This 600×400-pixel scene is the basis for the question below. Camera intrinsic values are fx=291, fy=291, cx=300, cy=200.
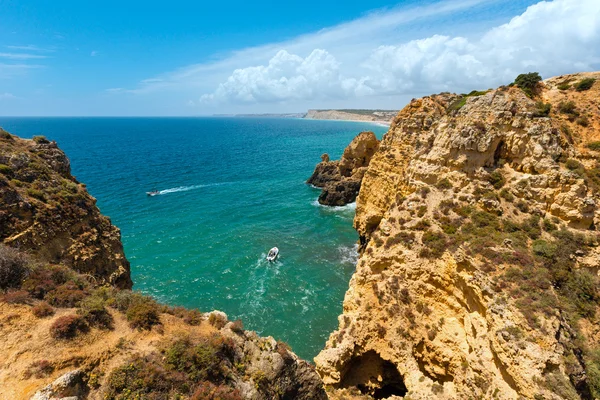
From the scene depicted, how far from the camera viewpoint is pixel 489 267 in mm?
17141

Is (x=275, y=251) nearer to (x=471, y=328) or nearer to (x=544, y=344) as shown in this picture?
(x=471, y=328)

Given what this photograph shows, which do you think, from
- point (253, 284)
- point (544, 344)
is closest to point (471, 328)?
point (544, 344)

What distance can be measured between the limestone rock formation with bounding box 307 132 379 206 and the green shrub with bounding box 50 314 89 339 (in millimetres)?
52829

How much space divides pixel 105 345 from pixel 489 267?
19431 mm

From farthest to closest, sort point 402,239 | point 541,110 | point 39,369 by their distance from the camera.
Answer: point 541,110
point 402,239
point 39,369

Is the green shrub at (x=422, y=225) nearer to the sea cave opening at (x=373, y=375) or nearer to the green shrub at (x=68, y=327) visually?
the sea cave opening at (x=373, y=375)

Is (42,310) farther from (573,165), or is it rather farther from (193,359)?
(573,165)

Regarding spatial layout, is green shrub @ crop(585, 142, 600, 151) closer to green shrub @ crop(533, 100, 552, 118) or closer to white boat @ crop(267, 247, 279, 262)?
green shrub @ crop(533, 100, 552, 118)

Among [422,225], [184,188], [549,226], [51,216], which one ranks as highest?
[51,216]

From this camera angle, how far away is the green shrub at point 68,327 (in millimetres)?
10375

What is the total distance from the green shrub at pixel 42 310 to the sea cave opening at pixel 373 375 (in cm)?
1813

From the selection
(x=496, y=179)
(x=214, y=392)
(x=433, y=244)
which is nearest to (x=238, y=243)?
(x=433, y=244)

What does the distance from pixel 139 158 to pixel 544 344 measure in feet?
382

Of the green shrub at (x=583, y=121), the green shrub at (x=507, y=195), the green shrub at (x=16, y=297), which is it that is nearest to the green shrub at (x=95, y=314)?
the green shrub at (x=16, y=297)
